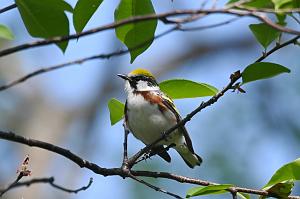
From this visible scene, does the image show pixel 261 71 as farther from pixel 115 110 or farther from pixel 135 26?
pixel 115 110

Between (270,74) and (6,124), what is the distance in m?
10.2

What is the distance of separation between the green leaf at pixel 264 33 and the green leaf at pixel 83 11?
1.27ft

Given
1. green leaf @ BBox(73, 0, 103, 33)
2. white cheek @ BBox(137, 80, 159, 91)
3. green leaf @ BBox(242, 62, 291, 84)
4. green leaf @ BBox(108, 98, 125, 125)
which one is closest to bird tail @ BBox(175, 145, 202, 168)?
white cheek @ BBox(137, 80, 159, 91)

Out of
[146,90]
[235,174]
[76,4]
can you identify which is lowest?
[76,4]

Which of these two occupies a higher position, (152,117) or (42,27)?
(152,117)

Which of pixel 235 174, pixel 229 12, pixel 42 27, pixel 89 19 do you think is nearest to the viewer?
pixel 229 12

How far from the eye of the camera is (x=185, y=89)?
1.73m

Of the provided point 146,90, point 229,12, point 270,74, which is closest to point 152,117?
point 146,90

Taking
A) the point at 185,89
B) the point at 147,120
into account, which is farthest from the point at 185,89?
the point at 147,120

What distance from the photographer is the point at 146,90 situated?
338 centimetres

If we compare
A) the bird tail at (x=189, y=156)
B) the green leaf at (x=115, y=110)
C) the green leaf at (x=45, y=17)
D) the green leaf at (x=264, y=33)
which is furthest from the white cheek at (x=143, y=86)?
the green leaf at (x=45, y=17)

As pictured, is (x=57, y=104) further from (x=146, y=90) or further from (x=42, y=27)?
(x=42, y=27)

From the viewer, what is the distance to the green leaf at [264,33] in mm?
1517

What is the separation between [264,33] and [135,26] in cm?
32
